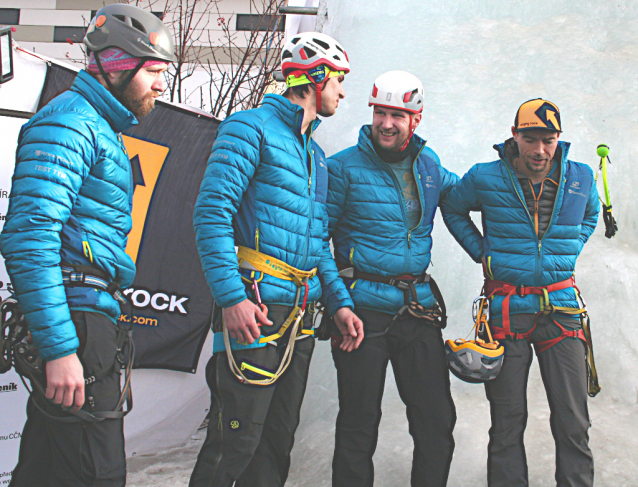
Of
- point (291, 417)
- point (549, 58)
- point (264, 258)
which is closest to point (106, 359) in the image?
point (264, 258)

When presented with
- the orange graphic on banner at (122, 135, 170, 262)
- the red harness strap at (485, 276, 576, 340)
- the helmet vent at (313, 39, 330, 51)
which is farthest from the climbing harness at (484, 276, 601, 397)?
the orange graphic on banner at (122, 135, 170, 262)

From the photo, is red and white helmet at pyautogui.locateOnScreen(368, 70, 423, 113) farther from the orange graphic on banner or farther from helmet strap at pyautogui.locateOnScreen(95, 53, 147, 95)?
the orange graphic on banner

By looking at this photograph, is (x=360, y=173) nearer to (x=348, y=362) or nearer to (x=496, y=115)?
(x=348, y=362)

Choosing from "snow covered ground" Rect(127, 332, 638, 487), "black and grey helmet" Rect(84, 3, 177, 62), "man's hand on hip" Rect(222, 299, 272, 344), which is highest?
"black and grey helmet" Rect(84, 3, 177, 62)

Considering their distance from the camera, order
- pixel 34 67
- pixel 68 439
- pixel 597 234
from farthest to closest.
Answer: pixel 597 234 → pixel 34 67 → pixel 68 439

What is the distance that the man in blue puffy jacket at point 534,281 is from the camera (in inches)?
94.3

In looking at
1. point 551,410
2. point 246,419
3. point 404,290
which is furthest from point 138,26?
point 551,410

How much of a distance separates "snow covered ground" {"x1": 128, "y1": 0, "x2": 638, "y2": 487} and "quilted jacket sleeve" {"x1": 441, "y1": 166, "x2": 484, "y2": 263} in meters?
1.24

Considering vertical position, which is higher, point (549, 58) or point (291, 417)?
point (549, 58)

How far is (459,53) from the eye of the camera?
444 cm

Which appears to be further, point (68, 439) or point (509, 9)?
point (509, 9)

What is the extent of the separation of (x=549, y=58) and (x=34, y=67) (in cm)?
361

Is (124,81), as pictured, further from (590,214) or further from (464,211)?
(590,214)

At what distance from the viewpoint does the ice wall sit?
3807 mm
